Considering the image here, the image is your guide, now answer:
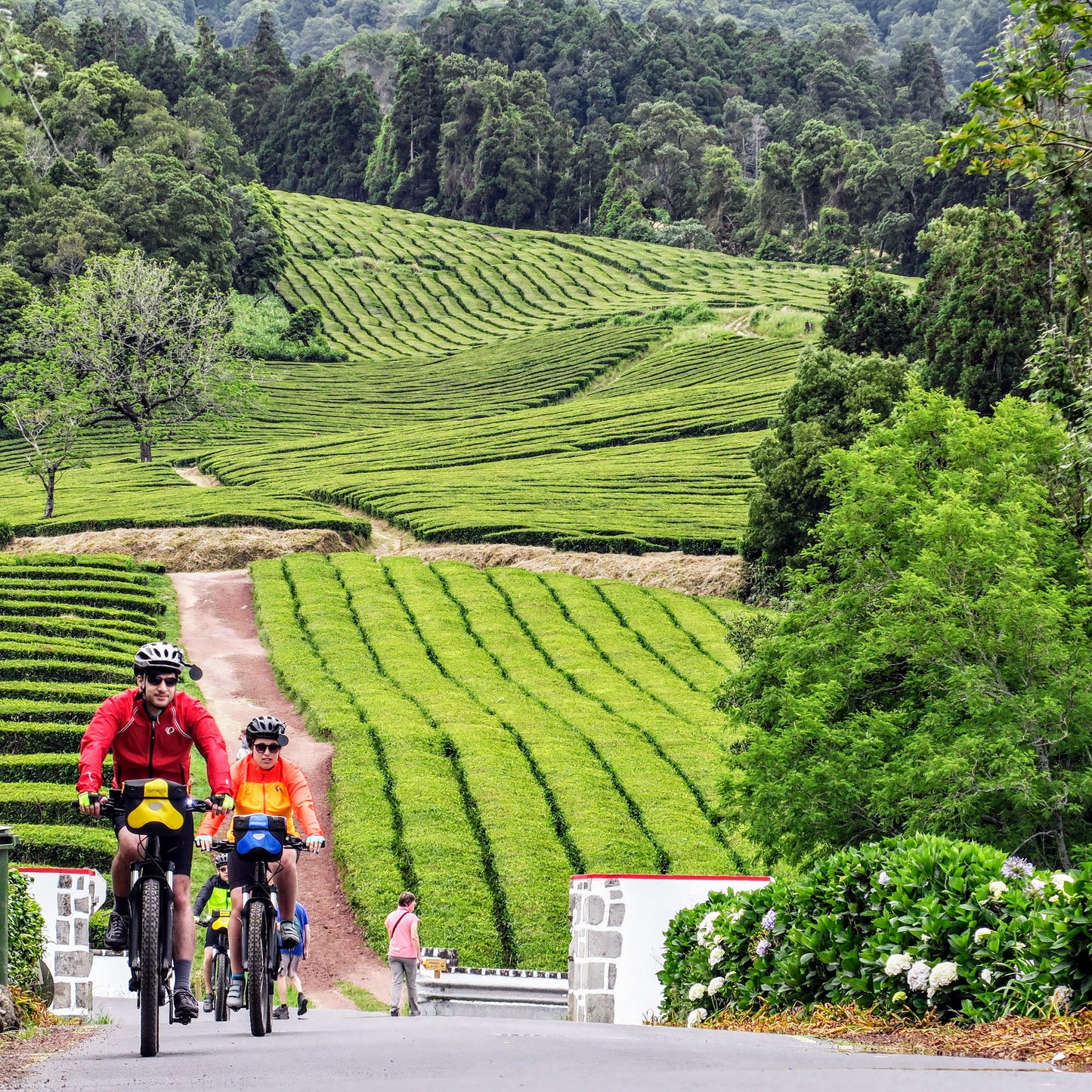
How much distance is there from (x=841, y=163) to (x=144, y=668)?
136 meters

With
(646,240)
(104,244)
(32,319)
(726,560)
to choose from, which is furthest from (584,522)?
(646,240)

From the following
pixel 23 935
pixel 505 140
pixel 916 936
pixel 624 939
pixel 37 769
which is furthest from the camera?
pixel 505 140

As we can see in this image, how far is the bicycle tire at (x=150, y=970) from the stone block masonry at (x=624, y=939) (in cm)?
649

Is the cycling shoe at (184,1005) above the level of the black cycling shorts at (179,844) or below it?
→ below

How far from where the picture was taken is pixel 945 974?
775 centimetres

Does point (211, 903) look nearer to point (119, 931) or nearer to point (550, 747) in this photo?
point (119, 931)

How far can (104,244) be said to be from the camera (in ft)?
296

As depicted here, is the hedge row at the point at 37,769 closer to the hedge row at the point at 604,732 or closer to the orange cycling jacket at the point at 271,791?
the hedge row at the point at 604,732

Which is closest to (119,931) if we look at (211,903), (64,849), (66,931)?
(66,931)

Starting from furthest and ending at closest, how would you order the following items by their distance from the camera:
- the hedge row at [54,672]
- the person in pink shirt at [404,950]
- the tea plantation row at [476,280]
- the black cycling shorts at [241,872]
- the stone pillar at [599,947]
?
the tea plantation row at [476,280], the hedge row at [54,672], the person in pink shirt at [404,950], the stone pillar at [599,947], the black cycling shorts at [241,872]

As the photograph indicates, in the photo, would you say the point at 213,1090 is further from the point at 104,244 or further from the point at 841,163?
the point at 841,163

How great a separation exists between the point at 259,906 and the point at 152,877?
2.64 ft

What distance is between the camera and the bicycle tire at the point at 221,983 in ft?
34.1

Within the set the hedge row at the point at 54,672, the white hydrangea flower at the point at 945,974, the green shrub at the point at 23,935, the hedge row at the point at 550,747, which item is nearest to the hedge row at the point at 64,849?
the hedge row at the point at 550,747
